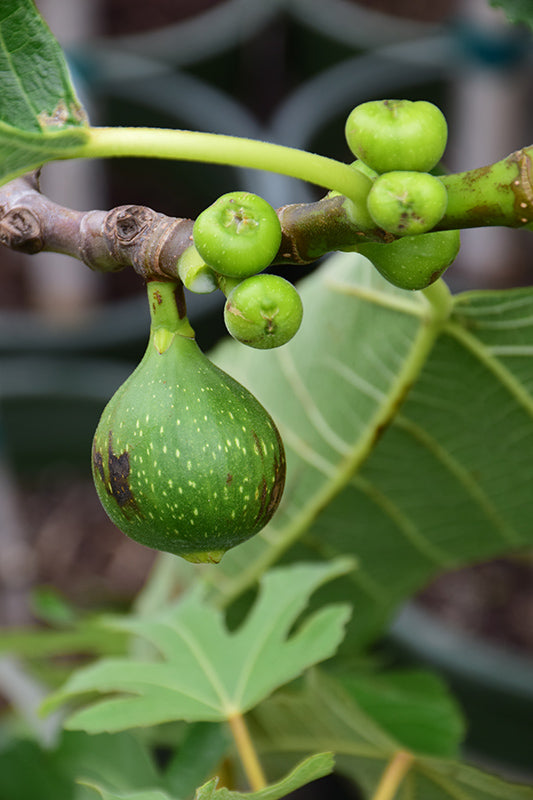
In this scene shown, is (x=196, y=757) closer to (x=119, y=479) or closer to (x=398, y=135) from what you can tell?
(x=119, y=479)

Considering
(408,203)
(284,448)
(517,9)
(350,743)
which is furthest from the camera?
(350,743)

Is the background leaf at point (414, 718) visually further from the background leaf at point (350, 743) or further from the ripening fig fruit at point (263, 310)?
the ripening fig fruit at point (263, 310)

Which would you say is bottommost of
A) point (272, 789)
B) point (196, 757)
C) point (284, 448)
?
point (272, 789)

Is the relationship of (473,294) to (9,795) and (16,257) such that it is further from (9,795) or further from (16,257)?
(16,257)

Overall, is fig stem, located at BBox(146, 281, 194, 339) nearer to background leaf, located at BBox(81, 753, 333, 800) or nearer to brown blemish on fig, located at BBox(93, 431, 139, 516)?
brown blemish on fig, located at BBox(93, 431, 139, 516)

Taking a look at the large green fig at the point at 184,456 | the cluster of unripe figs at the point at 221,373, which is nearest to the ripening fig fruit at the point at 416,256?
the cluster of unripe figs at the point at 221,373

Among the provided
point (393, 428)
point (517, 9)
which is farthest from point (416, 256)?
point (393, 428)

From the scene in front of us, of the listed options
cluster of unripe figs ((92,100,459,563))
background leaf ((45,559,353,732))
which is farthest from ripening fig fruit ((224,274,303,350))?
background leaf ((45,559,353,732))
